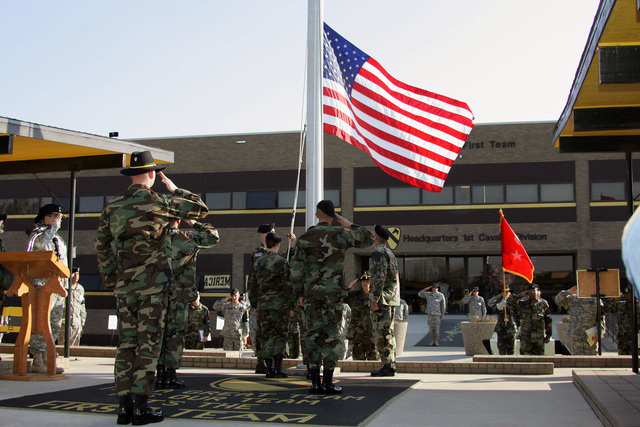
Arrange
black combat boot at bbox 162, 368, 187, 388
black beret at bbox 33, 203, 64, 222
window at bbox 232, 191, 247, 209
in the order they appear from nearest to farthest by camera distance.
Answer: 1. black combat boot at bbox 162, 368, 187, 388
2. black beret at bbox 33, 203, 64, 222
3. window at bbox 232, 191, 247, 209

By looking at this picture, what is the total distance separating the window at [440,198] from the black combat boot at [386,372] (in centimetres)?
2496

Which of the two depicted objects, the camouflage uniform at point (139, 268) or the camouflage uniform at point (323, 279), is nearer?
the camouflage uniform at point (139, 268)

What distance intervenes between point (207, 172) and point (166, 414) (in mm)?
30521

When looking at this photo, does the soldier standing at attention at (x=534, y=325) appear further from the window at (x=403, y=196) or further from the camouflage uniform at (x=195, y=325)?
the window at (x=403, y=196)

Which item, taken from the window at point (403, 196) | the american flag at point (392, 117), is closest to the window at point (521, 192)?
the window at point (403, 196)

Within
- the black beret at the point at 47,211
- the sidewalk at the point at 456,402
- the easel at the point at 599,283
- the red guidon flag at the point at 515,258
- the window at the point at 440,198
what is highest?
the window at the point at 440,198

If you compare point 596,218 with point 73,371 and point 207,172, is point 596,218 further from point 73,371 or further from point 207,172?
point 73,371

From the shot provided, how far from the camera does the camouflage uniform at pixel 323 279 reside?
6730mm

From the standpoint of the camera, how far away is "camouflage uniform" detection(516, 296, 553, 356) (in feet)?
40.4

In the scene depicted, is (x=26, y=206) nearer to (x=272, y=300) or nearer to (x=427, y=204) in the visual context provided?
(x=427, y=204)

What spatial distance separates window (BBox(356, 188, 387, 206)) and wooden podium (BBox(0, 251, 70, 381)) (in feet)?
86.8

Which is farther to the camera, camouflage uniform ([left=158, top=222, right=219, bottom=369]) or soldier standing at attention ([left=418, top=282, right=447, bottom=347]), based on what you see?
soldier standing at attention ([left=418, top=282, right=447, bottom=347])

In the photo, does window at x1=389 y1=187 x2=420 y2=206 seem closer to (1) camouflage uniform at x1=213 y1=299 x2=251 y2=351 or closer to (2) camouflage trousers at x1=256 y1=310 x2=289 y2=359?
(1) camouflage uniform at x1=213 y1=299 x2=251 y2=351

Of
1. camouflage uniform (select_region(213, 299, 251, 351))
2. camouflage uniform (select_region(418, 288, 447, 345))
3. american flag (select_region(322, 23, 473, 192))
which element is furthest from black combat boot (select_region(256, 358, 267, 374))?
camouflage uniform (select_region(418, 288, 447, 345))
